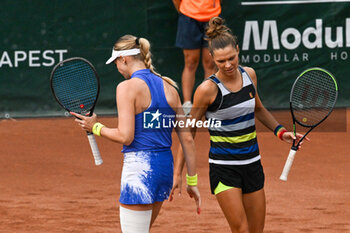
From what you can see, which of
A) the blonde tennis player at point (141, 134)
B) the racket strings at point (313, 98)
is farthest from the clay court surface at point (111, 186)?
the blonde tennis player at point (141, 134)

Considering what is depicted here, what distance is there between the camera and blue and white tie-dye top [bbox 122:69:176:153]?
4.37 metres

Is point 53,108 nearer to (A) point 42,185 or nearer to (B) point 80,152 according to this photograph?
(B) point 80,152

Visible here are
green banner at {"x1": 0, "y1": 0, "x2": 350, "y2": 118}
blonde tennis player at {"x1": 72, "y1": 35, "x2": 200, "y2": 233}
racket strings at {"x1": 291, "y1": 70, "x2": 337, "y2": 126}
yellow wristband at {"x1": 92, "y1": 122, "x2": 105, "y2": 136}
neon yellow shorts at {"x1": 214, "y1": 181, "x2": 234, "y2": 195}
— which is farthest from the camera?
green banner at {"x1": 0, "y1": 0, "x2": 350, "y2": 118}

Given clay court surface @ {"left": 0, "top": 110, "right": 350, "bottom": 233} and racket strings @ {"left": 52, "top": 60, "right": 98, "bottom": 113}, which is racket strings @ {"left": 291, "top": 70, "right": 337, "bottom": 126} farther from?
racket strings @ {"left": 52, "top": 60, "right": 98, "bottom": 113}

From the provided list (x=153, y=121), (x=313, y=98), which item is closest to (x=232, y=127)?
(x=153, y=121)

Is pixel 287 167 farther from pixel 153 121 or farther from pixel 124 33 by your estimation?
pixel 124 33

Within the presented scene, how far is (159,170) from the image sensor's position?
4.41m

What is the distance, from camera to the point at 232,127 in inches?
189

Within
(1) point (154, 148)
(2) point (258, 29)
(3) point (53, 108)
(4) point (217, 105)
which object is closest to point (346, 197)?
(4) point (217, 105)

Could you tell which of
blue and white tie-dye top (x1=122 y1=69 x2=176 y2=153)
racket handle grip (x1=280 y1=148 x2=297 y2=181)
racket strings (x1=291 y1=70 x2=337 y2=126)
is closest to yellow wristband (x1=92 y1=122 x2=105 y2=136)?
blue and white tie-dye top (x1=122 y1=69 x2=176 y2=153)

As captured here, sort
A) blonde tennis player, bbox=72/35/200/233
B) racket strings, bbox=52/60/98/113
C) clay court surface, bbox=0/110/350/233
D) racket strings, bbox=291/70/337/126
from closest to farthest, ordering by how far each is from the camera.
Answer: blonde tennis player, bbox=72/35/200/233, clay court surface, bbox=0/110/350/233, racket strings, bbox=52/60/98/113, racket strings, bbox=291/70/337/126

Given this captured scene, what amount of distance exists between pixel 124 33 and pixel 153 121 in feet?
21.6

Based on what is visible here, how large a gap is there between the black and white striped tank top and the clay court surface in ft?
5.39

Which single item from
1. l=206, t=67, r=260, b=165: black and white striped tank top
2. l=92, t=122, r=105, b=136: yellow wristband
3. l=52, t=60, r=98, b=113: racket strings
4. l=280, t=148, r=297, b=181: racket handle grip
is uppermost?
l=92, t=122, r=105, b=136: yellow wristband
